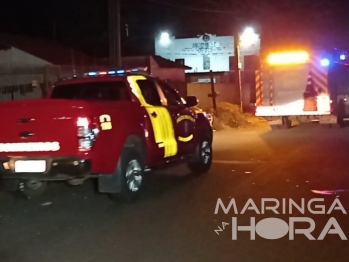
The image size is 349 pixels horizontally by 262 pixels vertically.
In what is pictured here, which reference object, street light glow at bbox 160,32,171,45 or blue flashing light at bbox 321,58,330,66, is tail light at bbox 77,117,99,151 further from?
street light glow at bbox 160,32,171,45

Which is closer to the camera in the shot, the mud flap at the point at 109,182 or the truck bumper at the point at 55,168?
the truck bumper at the point at 55,168

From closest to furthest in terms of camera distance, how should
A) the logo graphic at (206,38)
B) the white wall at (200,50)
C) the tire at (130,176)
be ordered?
the tire at (130,176) < the logo graphic at (206,38) < the white wall at (200,50)

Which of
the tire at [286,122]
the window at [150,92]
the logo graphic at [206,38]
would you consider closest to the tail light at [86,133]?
the window at [150,92]

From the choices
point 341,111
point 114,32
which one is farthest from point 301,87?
point 114,32

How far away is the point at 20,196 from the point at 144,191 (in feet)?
6.24

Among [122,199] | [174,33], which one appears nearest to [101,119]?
[122,199]

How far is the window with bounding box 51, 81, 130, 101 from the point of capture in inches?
402

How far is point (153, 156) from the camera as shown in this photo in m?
9.93

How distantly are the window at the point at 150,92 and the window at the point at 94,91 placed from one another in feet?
1.04

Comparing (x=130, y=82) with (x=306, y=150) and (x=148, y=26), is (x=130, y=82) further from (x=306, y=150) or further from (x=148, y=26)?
(x=148, y=26)

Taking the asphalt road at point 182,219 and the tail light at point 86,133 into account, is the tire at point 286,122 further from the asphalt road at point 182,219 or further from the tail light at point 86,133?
the tail light at point 86,133

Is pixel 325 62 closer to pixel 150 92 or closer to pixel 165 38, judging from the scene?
pixel 150 92

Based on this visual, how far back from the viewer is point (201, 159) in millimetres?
11953

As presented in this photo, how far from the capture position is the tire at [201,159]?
1185cm
